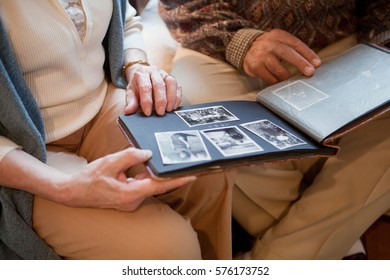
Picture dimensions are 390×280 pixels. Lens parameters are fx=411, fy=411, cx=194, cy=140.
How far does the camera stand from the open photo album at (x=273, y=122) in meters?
0.63

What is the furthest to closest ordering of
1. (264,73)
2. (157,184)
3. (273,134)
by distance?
1. (264,73)
2. (273,134)
3. (157,184)

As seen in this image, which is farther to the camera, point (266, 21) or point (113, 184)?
point (266, 21)

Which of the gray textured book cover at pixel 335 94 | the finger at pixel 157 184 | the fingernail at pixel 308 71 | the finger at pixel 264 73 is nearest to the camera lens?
the finger at pixel 157 184

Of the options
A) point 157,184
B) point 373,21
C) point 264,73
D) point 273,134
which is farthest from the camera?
point 373,21

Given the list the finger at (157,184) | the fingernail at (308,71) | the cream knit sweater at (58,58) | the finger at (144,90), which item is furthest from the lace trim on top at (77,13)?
the fingernail at (308,71)

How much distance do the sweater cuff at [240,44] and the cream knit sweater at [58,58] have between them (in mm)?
325

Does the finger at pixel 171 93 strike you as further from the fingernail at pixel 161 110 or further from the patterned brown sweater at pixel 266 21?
the patterned brown sweater at pixel 266 21

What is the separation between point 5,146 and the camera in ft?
2.24

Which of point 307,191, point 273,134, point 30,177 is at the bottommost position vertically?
point 307,191

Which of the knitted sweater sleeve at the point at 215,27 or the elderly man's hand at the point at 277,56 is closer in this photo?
the elderly man's hand at the point at 277,56

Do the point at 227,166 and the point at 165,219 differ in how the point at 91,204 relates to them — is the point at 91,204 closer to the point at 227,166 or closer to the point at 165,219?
the point at 165,219

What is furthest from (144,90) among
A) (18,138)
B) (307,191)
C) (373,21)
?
(373,21)

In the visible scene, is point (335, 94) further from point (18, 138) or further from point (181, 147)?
point (18, 138)

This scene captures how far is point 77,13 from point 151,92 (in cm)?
20
